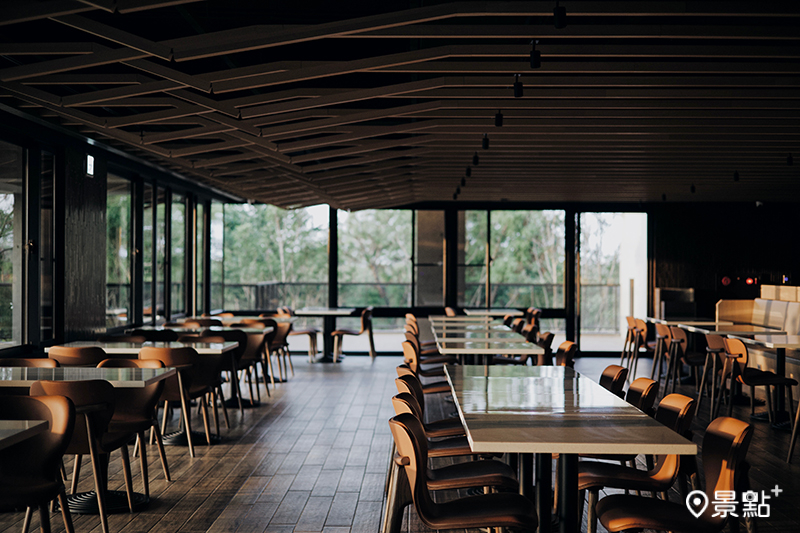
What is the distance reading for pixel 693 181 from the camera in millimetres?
10641

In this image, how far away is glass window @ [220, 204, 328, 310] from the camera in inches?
550

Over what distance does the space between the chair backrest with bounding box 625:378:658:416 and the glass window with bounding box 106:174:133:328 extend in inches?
272

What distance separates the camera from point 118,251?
9000 millimetres

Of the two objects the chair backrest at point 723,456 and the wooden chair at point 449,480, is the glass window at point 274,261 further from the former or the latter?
the chair backrest at point 723,456

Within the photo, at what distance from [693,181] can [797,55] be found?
632cm

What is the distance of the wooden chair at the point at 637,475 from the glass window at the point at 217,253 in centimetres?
1082

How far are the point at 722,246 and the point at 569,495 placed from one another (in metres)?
12.2

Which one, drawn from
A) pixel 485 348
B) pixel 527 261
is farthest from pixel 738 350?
pixel 527 261

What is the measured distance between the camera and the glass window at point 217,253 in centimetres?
1335

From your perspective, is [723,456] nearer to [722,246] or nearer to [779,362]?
[779,362]

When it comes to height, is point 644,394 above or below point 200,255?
below

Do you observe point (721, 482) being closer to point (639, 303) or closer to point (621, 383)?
point (621, 383)

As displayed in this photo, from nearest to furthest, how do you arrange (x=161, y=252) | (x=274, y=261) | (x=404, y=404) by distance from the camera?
(x=404, y=404) → (x=161, y=252) → (x=274, y=261)

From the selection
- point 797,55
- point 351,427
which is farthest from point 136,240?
point 797,55
